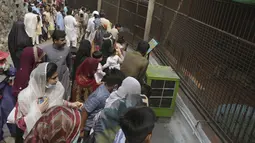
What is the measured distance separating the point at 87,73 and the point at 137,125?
219 cm

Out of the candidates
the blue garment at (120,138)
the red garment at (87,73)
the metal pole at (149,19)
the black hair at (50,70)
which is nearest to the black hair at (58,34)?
the red garment at (87,73)

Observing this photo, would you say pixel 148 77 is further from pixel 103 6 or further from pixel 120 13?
pixel 103 6

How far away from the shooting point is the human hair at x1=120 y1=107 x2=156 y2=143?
177cm

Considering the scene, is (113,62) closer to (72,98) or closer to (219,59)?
(72,98)

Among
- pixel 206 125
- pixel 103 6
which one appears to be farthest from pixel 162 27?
pixel 103 6

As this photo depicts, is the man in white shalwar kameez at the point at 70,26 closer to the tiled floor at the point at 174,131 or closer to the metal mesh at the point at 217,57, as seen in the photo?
the metal mesh at the point at 217,57

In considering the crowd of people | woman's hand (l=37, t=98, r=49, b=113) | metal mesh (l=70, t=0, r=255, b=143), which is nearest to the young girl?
the crowd of people

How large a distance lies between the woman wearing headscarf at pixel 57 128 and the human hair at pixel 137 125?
0.40 metres

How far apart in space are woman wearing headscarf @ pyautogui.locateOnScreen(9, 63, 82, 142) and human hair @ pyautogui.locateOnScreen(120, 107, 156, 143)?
1.00 meters

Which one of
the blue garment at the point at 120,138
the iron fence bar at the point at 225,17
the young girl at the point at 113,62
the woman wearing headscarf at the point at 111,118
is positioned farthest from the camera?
the young girl at the point at 113,62

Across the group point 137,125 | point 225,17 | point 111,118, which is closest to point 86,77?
point 111,118

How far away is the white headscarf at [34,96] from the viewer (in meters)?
2.44

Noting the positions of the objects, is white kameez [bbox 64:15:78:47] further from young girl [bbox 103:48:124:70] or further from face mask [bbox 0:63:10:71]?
face mask [bbox 0:63:10:71]

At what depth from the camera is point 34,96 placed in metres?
2.58
